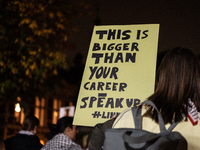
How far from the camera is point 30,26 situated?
11711 millimetres

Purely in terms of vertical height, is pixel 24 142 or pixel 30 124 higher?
pixel 30 124

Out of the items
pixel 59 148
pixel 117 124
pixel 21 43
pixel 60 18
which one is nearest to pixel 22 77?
pixel 21 43

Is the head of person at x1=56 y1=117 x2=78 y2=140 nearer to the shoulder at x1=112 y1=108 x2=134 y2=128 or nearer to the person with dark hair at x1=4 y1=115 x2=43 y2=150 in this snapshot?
the person with dark hair at x1=4 y1=115 x2=43 y2=150

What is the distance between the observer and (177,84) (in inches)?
84.0

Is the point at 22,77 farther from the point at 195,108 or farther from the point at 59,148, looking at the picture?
the point at 195,108

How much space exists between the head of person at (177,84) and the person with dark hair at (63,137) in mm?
2787

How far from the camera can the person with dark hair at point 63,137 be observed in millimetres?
4871

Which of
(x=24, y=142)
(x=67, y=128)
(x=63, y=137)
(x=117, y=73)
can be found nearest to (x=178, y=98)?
(x=117, y=73)

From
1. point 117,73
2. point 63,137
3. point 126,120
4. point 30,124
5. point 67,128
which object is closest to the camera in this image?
point 126,120

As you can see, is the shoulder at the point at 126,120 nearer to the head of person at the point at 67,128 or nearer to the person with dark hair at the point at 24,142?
the head of person at the point at 67,128

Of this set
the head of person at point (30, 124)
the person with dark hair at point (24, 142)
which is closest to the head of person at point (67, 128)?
the person with dark hair at point (24, 142)

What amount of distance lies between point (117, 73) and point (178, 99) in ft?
5.13

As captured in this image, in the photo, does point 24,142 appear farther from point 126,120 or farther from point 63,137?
point 126,120

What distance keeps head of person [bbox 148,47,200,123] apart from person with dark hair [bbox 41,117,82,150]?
110 inches
